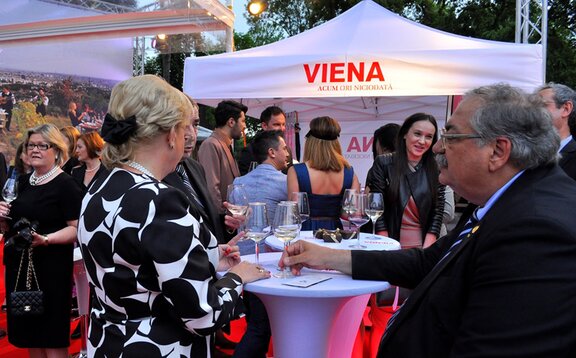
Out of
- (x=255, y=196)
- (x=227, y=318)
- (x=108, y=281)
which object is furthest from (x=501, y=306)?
(x=255, y=196)

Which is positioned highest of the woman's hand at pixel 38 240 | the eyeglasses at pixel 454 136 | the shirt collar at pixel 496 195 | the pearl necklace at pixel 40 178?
the eyeglasses at pixel 454 136

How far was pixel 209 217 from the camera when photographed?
107 inches

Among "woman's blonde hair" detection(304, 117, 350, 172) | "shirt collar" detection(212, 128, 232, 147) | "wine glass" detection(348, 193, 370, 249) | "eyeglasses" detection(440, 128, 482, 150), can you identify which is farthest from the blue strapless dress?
"eyeglasses" detection(440, 128, 482, 150)

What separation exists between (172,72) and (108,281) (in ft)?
98.1

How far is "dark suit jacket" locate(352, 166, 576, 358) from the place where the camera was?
1085mm

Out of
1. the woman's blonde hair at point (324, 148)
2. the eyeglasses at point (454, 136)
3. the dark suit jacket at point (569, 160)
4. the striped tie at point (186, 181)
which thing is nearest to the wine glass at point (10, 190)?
the striped tie at point (186, 181)

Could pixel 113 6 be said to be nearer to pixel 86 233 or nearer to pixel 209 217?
pixel 209 217

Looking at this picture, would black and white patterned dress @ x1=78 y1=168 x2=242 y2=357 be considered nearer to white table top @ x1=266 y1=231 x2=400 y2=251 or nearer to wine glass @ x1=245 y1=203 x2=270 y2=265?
wine glass @ x1=245 y1=203 x2=270 y2=265

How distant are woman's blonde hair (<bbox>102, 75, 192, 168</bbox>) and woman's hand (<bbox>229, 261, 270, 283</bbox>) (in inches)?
23.4

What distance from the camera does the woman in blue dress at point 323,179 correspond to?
358 centimetres

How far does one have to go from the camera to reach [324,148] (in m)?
3.67

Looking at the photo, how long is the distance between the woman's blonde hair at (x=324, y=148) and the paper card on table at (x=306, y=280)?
170 centimetres

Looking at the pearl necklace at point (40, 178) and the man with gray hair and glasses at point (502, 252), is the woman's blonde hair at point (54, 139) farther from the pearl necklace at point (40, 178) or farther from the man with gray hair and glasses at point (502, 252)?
the man with gray hair and glasses at point (502, 252)

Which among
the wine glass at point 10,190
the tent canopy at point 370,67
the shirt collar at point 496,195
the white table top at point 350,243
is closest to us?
the shirt collar at point 496,195
